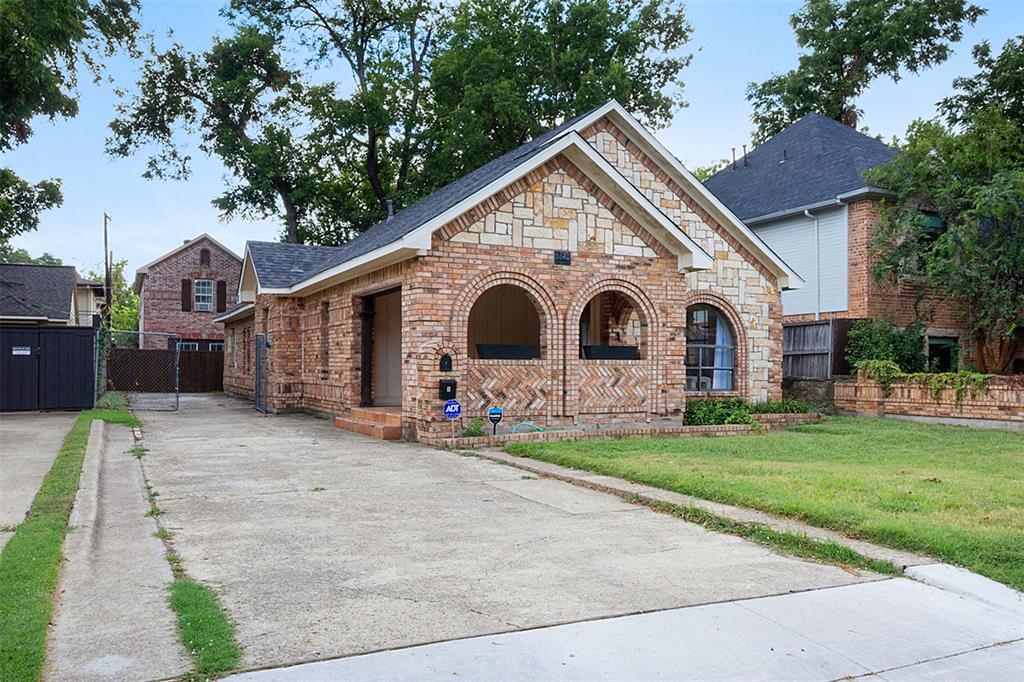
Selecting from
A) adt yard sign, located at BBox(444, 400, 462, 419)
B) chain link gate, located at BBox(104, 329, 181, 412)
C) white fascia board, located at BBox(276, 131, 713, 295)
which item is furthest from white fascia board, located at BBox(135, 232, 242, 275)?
adt yard sign, located at BBox(444, 400, 462, 419)

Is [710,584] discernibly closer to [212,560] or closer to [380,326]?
[212,560]

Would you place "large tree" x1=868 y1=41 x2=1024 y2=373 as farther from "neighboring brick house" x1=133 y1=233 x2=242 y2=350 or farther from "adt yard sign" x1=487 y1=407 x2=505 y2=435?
"neighboring brick house" x1=133 y1=233 x2=242 y2=350

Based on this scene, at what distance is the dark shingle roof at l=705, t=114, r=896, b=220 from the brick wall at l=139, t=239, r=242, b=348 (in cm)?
2652

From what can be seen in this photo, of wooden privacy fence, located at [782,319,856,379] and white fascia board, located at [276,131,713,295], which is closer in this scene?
white fascia board, located at [276,131,713,295]

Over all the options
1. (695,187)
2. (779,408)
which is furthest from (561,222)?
(779,408)

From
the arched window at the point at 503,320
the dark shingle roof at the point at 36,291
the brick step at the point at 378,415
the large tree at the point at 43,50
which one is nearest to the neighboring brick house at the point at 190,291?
the dark shingle roof at the point at 36,291

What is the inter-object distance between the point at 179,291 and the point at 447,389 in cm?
3296

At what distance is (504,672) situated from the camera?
3.70 metres

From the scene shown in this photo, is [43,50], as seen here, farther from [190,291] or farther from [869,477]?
[190,291]

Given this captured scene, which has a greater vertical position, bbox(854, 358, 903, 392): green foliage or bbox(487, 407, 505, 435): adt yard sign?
bbox(854, 358, 903, 392): green foliage

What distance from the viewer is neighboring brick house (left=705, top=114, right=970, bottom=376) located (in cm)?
1966

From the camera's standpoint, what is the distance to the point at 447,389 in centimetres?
1250

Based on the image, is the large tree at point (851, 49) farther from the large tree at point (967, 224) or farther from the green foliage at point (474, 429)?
the green foliage at point (474, 429)

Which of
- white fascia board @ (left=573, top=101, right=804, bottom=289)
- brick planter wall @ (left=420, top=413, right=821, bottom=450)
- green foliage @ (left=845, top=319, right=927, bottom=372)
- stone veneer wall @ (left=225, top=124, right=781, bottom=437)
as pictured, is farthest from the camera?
green foliage @ (left=845, top=319, right=927, bottom=372)
